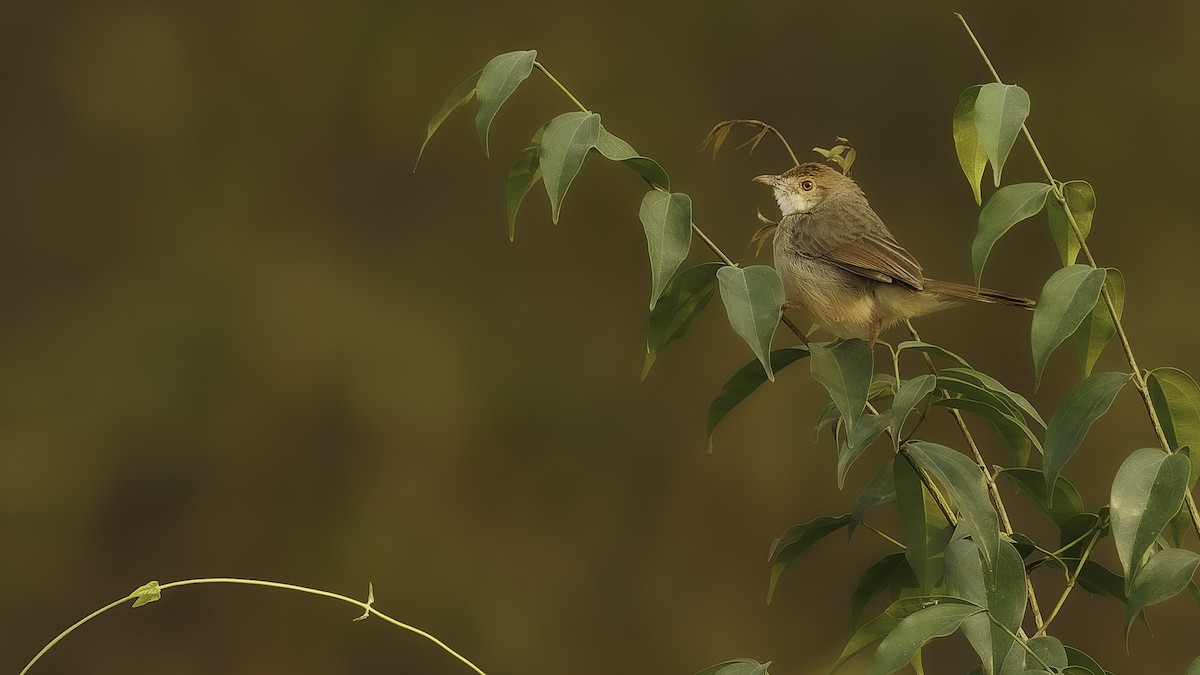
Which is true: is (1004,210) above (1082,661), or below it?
above

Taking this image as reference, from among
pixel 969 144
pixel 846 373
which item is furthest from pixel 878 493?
pixel 969 144

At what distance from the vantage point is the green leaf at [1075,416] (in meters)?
0.84

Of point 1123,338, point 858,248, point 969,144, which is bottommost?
point 858,248

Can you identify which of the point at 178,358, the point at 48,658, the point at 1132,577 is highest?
the point at 1132,577

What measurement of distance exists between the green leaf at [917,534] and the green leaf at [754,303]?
0.50ft

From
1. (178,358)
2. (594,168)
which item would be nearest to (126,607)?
(178,358)

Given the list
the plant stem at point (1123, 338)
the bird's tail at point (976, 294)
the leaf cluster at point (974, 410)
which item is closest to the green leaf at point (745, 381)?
the leaf cluster at point (974, 410)

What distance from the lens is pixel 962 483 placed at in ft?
2.76

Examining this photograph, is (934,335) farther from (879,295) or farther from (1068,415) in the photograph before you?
(1068,415)

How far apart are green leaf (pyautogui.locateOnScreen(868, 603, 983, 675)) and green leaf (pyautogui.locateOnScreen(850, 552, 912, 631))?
0.28m

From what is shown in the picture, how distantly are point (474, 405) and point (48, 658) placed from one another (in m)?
1.40

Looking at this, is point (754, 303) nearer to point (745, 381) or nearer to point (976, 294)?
point (745, 381)

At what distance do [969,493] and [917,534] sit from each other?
10 cm

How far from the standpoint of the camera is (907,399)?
0.84 metres
